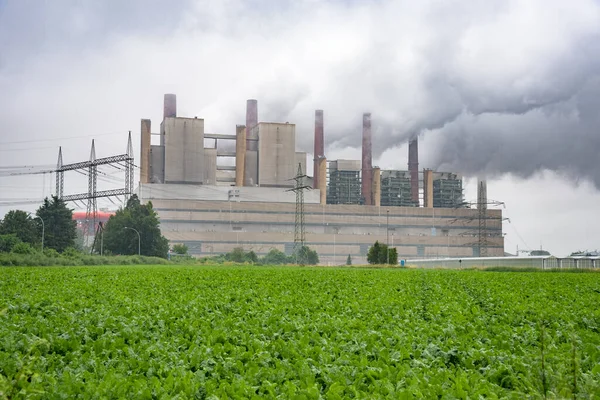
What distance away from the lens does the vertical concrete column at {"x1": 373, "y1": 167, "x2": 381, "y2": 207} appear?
338ft

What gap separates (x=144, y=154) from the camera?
99.4 metres

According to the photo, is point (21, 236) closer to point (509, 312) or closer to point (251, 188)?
point (251, 188)

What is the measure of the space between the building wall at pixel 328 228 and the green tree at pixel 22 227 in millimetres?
22912

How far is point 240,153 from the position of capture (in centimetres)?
10012

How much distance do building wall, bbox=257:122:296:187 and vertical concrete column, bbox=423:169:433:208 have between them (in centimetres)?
2105

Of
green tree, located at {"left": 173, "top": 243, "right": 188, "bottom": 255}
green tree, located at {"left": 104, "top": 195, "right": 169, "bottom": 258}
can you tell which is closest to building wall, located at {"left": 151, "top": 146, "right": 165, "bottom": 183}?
green tree, located at {"left": 173, "top": 243, "right": 188, "bottom": 255}

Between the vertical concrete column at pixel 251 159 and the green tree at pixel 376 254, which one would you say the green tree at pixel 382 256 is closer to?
the green tree at pixel 376 254

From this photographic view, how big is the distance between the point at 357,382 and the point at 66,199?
289 ft

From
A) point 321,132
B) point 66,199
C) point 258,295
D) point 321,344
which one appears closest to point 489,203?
point 321,132

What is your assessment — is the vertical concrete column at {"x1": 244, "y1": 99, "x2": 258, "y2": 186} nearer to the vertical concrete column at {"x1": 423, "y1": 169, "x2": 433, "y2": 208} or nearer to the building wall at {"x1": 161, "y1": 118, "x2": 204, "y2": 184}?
the building wall at {"x1": 161, "y1": 118, "x2": 204, "y2": 184}

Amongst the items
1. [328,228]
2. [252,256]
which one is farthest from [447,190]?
[252,256]

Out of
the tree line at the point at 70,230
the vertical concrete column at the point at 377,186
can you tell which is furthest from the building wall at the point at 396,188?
the tree line at the point at 70,230

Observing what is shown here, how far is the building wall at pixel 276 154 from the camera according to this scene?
335 ft

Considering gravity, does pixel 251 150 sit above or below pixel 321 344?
above
